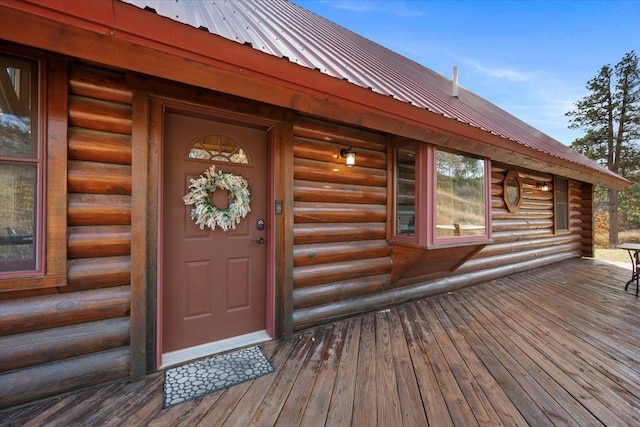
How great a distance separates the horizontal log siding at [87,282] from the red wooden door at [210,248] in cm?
31

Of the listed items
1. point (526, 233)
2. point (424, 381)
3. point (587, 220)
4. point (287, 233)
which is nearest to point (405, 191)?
point (287, 233)

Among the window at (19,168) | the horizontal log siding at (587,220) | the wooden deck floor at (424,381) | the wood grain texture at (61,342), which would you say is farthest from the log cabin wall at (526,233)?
the window at (19,168)

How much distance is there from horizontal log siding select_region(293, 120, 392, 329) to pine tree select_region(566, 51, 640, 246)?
13142mm

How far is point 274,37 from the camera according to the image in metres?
1.87

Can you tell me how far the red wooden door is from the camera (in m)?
2.07

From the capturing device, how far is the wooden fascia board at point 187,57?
3.60 feet

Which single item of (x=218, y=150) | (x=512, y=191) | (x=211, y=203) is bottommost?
(x=211, y=203)

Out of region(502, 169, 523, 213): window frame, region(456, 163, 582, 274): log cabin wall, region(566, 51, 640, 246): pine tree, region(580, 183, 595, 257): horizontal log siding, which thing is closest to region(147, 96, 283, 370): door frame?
region(456, 163, 582, 274): log cabin wall

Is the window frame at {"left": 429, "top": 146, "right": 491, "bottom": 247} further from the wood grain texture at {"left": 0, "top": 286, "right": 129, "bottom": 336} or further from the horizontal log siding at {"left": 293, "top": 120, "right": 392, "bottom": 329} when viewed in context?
the wood grain texture at {"left": 0, "top": 286, "right": 129, "bottom": 336}

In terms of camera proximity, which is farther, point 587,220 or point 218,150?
point 587,220

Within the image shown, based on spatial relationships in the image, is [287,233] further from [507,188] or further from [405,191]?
[507,188]

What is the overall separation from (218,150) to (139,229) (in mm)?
892

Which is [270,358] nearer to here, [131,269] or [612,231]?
[131,269]

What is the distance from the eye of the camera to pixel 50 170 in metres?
1.54
